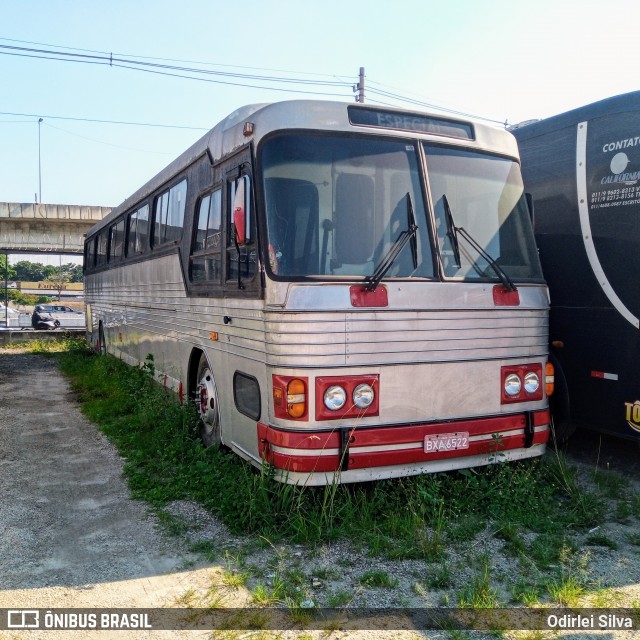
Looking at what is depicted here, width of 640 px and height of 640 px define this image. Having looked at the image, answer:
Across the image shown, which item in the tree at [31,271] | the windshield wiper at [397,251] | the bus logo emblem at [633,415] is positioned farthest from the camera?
the tree at [31,271]

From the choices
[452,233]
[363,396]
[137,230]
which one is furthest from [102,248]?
[363,396]

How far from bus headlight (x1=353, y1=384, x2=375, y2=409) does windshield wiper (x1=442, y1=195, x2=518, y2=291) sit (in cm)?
128

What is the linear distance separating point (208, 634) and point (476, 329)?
3.03 metres

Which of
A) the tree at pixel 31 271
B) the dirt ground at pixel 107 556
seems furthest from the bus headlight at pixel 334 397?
the tree at pixel 31 271

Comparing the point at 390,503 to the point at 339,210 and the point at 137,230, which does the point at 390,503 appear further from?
the point at 137,230

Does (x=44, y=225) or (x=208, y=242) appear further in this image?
(x=44, y=225)

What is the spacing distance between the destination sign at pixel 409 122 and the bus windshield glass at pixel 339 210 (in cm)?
16

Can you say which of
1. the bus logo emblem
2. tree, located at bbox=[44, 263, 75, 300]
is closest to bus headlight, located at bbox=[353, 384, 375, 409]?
the bus logo emblem

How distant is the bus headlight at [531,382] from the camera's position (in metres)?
5.72

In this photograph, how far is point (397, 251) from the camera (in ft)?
16.8

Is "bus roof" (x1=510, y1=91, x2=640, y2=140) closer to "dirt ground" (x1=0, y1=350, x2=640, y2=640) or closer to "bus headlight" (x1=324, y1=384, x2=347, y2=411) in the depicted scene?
"dirt ground" (x1=0, y1=350, x2=640, y2=640)

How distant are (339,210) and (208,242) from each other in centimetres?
201

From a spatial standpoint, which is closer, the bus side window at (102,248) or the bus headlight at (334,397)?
the bus headlight at (334,397)

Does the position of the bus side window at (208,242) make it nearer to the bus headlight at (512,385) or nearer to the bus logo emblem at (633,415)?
the bus headlight at (512,385)
